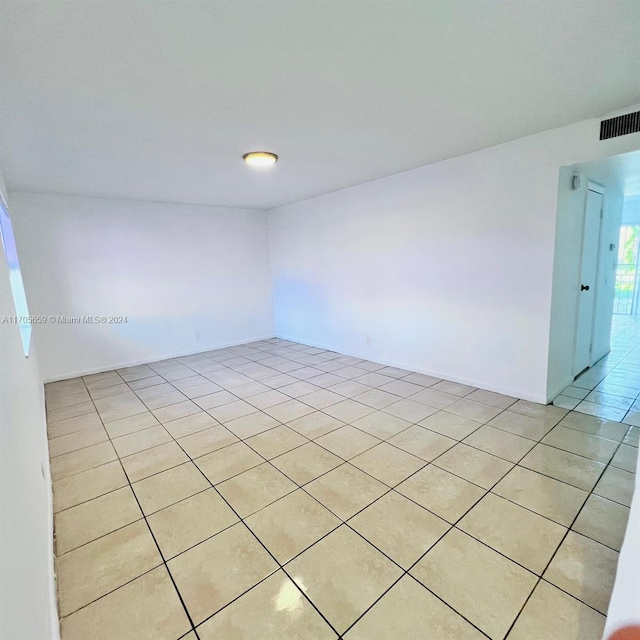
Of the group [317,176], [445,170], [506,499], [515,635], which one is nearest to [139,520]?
[515,635]

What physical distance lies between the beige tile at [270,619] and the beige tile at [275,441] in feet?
3.32

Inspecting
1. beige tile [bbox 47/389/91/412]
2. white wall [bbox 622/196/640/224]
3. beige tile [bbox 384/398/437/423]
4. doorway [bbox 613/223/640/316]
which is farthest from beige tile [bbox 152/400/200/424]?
white wall [bbox 622/196/640/224]

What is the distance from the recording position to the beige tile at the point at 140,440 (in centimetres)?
257

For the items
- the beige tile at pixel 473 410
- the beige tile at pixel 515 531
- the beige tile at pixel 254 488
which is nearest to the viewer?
the beige tile at pixel 515 531

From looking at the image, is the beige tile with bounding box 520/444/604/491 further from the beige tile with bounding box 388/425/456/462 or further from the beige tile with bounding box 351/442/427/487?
the beige tile with bounding box 351/442/427/487

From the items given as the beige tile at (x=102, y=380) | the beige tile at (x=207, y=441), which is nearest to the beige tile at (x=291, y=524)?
the beige tile at (x=207, y=441)

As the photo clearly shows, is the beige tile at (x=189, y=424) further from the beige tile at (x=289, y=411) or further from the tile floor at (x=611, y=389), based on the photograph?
the tile floor at (x=611, y=389)

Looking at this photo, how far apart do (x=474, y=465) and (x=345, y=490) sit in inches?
35.4

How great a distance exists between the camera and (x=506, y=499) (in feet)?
6.22

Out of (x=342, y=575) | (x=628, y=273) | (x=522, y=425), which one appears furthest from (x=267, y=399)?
(x=628, y=273)

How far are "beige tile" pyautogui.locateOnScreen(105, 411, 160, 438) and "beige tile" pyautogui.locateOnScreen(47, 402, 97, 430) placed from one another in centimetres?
20

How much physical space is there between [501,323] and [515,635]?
8.26 feet

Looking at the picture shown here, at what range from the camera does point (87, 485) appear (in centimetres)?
217

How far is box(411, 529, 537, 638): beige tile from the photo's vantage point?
4.25ft
